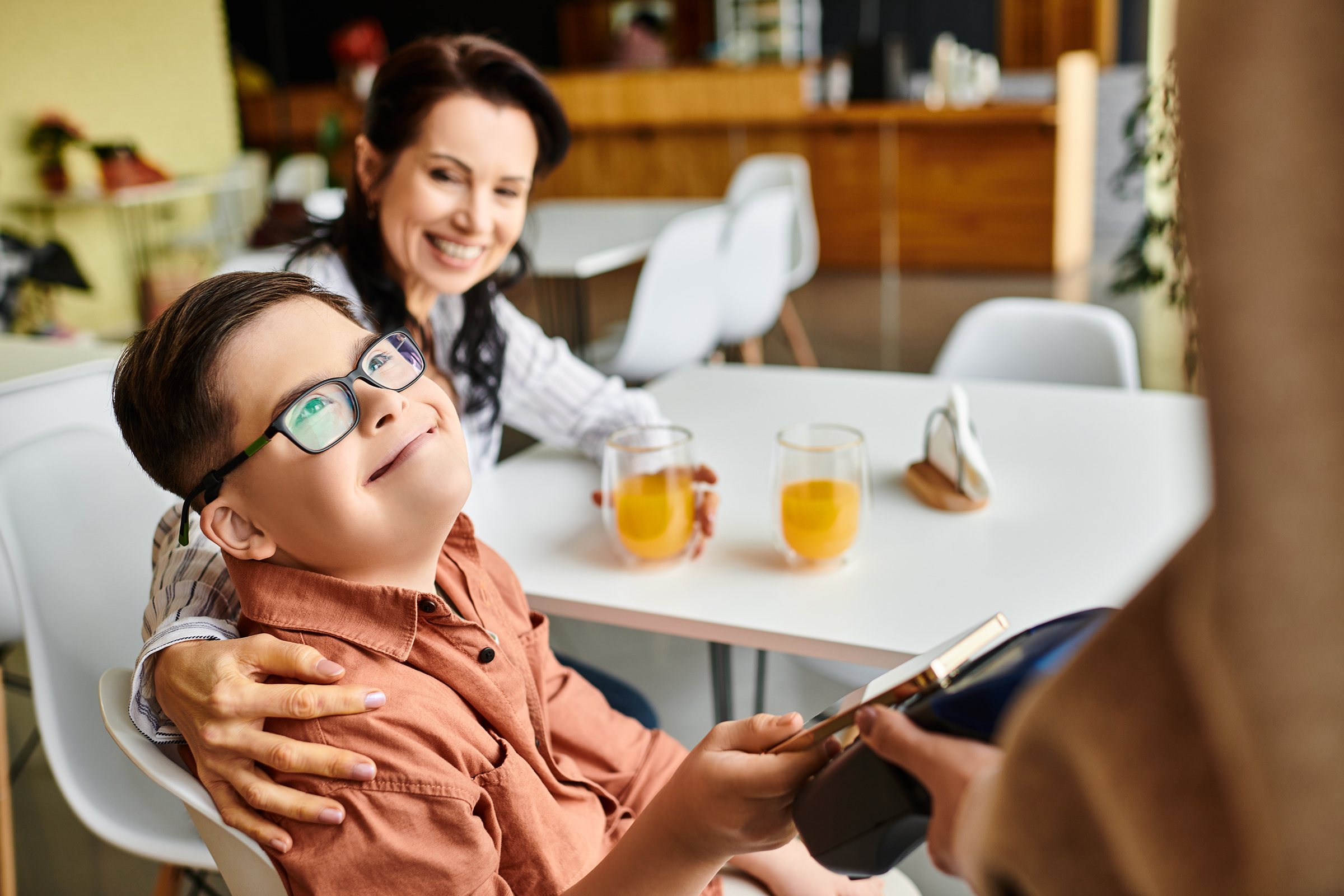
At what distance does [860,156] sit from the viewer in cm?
643

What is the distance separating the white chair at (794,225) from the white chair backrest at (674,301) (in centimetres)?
61

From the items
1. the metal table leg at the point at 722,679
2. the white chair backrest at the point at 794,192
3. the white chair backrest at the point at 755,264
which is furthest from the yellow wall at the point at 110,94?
the metal table leg at the point at 722,679

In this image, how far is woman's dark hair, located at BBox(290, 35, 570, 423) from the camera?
1487 mm

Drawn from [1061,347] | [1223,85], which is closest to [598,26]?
[1061,347]

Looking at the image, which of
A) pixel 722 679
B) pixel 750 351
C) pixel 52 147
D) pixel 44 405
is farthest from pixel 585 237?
pixel 52 147

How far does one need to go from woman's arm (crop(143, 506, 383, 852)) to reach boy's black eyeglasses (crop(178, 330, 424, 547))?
94mm

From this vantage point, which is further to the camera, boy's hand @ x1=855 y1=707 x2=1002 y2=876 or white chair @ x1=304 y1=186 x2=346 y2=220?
white chair @ x1=304 y1=186 x2=346 y2=220

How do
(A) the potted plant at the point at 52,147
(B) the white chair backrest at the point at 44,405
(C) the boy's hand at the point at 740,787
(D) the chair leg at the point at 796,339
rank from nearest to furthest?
(C) the boy's hand at the point at 740,787 < (B) the white chair backrest at the point at 44,405 < (D) the chair leg at the point at 796,339 < (A) the potted plant at the point at 52,147

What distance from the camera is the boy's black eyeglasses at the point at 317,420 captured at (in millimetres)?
754

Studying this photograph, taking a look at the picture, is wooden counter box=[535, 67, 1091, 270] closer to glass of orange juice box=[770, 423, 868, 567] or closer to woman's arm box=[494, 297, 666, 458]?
woman's arm box=[494, 297, 666, 458]

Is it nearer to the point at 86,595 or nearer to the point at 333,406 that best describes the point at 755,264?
the point at 86,595

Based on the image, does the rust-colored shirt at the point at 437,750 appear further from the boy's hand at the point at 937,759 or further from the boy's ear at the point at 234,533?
the boy's hand at the point at 937,759

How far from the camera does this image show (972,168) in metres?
6.19

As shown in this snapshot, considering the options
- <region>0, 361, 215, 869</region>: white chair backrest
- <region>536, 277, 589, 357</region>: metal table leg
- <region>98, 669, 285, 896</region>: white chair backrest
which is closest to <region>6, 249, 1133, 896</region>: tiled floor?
<region>0, 361, 215, 869</region>: white chair backrest
